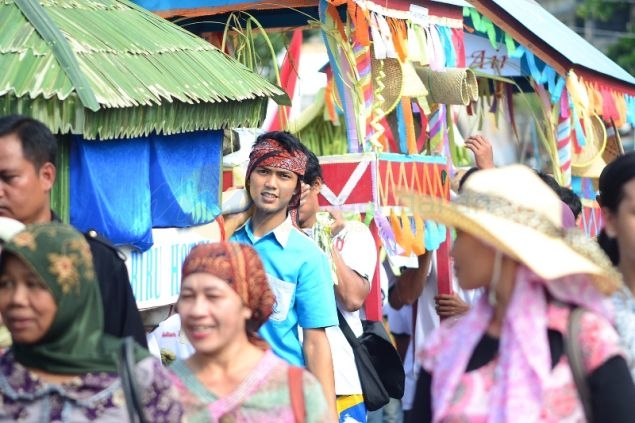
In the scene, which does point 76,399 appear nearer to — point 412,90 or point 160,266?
point 160,266

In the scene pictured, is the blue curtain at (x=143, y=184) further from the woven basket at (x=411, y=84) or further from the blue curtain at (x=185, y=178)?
the woven basket at (x=411, y=84)

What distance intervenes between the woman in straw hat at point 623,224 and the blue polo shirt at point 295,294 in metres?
1.45

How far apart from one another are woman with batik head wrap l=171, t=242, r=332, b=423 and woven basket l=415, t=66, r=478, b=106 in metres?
4.30

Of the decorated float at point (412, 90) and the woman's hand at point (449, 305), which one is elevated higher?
the decorated float at point (412, 90)

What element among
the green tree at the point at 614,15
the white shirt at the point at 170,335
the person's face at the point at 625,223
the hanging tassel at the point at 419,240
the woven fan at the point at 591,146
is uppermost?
the green tree at the point at 614,15

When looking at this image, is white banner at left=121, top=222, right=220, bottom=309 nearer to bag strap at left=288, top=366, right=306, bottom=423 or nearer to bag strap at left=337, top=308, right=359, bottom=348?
bag strap at left=337, top=308, right=359, bottom=348

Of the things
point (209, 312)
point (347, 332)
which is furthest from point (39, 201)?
point (347, 332)

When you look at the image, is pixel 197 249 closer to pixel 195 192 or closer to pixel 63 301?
pixel 63 301

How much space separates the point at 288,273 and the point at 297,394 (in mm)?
1644

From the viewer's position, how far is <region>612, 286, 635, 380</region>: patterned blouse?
3.90 m

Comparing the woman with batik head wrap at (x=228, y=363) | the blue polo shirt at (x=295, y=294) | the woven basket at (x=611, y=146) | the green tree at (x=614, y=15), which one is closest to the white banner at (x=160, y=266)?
the blue polo shirt at (x=295, y=294)

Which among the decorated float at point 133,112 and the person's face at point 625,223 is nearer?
the person's face at point 625,223

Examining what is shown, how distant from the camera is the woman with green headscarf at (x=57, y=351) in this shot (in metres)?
3.55

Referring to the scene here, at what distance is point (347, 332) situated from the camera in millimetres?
6402
